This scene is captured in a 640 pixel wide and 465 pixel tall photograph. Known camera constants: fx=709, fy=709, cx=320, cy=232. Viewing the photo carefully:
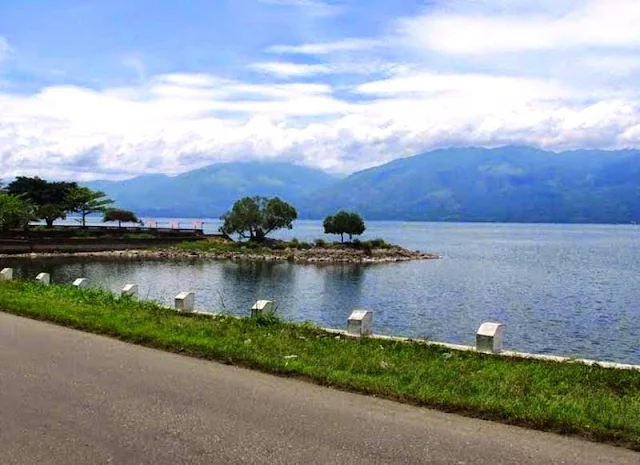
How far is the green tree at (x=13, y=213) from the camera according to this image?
79250 millimetres

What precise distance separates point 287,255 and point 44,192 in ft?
117

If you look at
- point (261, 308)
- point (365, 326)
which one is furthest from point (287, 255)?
point (365, 326)

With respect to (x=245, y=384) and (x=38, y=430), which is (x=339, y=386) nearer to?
(x=245, y=384)

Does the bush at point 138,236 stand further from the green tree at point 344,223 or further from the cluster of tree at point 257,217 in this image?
the green tree at point 344,223

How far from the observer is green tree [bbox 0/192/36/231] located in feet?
260

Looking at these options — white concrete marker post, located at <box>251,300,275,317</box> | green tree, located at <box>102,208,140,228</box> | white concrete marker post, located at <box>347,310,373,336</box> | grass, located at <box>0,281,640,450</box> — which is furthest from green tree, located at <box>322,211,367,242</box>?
white concrete marker post, located at <box>347,310,373,336</box>

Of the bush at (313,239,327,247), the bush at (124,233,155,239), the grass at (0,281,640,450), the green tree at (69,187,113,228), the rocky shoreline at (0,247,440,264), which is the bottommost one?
the rocky shoreline at (0,247,440,264)

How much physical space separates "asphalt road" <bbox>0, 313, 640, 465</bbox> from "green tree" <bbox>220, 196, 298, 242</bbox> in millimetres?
85604

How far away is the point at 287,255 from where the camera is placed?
87.4 meters

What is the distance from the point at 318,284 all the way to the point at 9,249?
36591mm

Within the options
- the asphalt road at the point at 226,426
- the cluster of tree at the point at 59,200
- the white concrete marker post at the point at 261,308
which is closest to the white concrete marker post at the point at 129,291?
the white concrete marker post at the point at 261,308

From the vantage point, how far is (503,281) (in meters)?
57.1

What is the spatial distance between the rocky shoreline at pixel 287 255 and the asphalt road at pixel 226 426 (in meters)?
71.2

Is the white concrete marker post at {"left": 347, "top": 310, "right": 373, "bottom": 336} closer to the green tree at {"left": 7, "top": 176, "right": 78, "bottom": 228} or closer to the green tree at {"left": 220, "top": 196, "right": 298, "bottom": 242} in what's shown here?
the green tree at {"left": 220, "top": 196, "right": 298, "bottom": 242}
